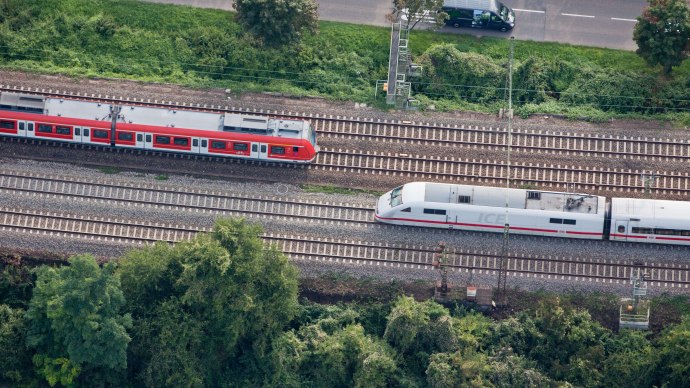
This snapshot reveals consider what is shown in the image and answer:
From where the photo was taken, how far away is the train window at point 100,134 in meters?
136

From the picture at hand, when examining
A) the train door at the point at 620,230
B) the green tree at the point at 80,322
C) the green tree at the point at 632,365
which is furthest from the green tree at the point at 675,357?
the green tree at the point at 80,322

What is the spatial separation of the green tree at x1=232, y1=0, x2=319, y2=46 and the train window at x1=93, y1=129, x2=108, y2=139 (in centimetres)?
1662

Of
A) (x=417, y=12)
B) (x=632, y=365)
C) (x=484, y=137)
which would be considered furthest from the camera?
(x=417, y=12)

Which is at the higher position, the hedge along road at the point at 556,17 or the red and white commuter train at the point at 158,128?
the hedge along road at the point at 556,17

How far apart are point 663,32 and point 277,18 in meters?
36.3

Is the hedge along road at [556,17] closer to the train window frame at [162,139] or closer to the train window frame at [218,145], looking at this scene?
the train window frame at [162,139]

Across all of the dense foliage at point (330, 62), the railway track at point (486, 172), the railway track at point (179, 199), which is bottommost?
the railway track at point (179, 199)

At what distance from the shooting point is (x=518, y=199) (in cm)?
13188

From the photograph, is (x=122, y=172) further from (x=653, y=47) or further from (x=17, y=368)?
(x=653, y=47)

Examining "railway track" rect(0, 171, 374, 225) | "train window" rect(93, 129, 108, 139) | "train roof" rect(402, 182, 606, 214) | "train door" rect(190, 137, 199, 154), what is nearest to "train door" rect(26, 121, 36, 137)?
"railway track" rect(0, 171, 374, 225)

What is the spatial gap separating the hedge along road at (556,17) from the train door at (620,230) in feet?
69.8

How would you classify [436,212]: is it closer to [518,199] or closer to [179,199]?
[518,199]

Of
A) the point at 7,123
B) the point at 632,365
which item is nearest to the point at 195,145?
the point at 7,123

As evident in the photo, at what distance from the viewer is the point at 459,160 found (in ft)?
453
